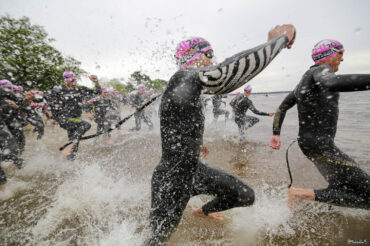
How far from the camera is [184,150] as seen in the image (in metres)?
1.53

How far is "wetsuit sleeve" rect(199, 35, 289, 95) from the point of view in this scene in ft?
3.97

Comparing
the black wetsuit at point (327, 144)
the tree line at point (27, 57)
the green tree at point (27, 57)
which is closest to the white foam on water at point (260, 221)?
the black wetsuit at point (327, 144)

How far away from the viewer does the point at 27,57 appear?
49.1 feet

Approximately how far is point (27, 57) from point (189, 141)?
1969cm

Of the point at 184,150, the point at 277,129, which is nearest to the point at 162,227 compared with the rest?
the point at 184,150

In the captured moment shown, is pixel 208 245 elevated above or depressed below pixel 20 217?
below

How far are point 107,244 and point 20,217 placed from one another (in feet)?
5.56

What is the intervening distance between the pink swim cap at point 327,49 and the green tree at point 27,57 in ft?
61.7

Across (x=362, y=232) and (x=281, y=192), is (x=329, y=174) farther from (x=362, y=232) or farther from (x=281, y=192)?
(x=281, y=192)

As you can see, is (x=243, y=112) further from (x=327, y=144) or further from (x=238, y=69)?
(x=238, y=69)

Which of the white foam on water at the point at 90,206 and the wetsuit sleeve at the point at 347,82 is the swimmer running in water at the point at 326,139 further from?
the white foam on water at the point at 90,206

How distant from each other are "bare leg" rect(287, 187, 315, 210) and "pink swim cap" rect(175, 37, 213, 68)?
2011 mm

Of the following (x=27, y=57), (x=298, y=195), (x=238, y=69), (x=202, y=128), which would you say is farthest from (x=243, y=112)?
(x=27, y=57)

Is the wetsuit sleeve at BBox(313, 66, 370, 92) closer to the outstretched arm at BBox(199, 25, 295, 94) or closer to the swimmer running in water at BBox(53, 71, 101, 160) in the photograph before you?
the outstretched arm at BBox(199, 25, 295, 94)
